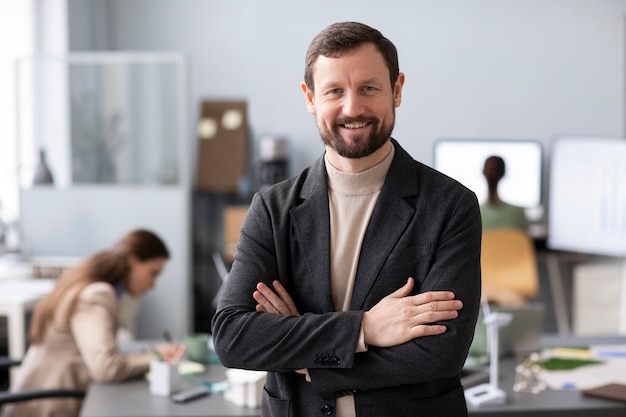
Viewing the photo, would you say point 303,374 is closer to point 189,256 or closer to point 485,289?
point 485,289

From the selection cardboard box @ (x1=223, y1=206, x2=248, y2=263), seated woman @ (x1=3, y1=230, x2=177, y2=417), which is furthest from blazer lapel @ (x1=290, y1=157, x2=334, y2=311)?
cardboard box @ (x1=223, y1=206, x2=248, y2=263)

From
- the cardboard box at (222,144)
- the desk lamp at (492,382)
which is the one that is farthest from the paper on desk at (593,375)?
the cardboard box at (222,144)

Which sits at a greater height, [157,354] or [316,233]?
[316,233]

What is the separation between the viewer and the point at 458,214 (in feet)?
5.48

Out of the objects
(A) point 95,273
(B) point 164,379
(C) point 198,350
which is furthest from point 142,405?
(A) point 95,273

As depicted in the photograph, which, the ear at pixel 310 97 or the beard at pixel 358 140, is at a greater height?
the ear at pixel 310 97

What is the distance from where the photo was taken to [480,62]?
6285 mm

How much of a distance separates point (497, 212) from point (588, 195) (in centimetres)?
89

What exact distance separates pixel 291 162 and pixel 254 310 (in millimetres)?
4796

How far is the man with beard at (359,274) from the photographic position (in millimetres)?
1623

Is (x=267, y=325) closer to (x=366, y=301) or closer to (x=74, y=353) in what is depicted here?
(x=366, y=301)

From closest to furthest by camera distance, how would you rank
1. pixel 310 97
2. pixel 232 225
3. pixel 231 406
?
1. pixel 310 97
2. pixel 231 406
3. pixel 232 225

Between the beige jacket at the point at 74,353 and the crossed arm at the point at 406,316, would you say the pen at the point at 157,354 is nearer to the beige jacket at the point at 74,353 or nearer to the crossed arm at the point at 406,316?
the beige jacket at the point at 74,353

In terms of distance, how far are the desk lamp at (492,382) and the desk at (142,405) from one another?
65 centimetres
